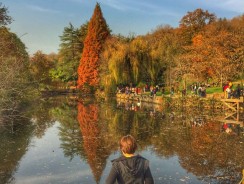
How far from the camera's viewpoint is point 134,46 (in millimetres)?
46344

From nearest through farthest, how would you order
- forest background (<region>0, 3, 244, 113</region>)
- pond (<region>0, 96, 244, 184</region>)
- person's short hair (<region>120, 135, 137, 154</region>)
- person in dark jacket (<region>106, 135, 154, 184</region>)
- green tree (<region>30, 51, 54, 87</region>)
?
person's short hair (<region>120, 135, 137, 154</region>), person in dark jacket (<region>106, 135, 154, 184</region>), pond (<region>0, 96, 244, 184</region>), forest background (<region>0, 3, 244, 113</region>), green tree (<region>30, 51, 54, 87</region>)

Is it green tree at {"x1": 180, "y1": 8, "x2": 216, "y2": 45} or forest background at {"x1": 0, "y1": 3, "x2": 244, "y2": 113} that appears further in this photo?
green tree at {"x1": 180, "y1": 8, "x2": 216, "y2": 45}

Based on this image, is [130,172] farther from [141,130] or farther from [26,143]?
[141,130]

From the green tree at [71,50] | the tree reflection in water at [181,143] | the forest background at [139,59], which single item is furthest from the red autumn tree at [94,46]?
the tree reflection in water at [181,143]

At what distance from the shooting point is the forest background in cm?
3600

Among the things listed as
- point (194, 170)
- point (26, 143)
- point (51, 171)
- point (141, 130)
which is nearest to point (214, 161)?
point (194, 170)

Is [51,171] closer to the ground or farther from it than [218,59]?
closer to the ground

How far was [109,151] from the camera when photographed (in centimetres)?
1407

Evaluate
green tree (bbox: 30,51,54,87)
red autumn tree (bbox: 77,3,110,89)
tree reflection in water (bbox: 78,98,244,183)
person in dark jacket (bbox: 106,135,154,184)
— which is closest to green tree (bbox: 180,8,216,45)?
red autumn tree (bbox: 77,3,110,89)

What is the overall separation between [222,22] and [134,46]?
18158 millimetres

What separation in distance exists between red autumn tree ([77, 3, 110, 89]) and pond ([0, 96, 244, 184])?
4160cm

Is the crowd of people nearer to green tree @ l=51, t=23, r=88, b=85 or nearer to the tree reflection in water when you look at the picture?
the tree reflection in water

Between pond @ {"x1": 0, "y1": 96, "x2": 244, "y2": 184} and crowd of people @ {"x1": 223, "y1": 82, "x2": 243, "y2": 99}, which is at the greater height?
crowd of people @ {"x1": 223, "y1": 82, "x2": 243, "y2": 99}

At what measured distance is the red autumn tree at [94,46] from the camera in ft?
208
